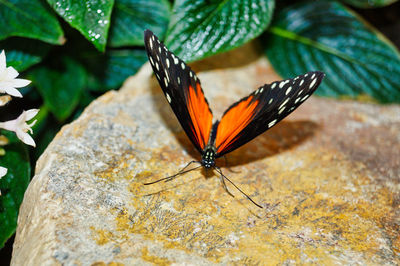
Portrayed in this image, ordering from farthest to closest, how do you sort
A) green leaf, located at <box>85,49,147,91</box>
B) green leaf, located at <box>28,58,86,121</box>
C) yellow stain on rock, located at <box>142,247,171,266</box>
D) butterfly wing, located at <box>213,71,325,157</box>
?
green leaf, located at <box>85,49,147,91</box> < green leaf, located at <box>28,58,86,121</box> < butterfly wing, located at <box>213,71,325,157</box> < yellow stain on rock, located at <box>142,247,171,266</box>

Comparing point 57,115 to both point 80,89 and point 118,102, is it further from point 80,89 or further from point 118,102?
point 118,102

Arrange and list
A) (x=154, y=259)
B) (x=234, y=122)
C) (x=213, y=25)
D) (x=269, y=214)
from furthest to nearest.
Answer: (x=213, y=25) < (x=234, y=122) < (x=269, y=214) < (x=154, y=259)

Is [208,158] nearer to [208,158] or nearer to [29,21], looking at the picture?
[208,158]

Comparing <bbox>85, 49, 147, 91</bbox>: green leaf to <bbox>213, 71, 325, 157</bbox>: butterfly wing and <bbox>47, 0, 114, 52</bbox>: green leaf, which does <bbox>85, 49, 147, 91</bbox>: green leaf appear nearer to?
<bbox>47, 0, 114, 52</bbox>: green leaf

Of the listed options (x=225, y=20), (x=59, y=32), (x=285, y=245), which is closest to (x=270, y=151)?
(x=285, y=245)

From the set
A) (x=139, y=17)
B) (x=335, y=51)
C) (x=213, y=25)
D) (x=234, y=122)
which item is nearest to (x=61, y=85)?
(x=139, y=17)

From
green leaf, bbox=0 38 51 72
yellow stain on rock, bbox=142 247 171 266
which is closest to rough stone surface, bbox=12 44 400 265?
yellow stain on rock, bbox=142 247 171 266
